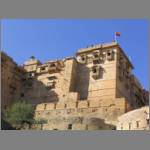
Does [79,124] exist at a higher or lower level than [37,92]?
lower

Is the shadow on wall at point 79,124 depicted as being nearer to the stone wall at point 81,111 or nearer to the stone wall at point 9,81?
the stone wall at point 81,111

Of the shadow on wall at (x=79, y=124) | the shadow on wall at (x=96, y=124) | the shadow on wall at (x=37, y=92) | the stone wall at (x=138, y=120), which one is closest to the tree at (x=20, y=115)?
the shadow on wall at (x=79, y=124)

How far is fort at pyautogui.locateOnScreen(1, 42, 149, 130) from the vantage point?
40159 millimetres

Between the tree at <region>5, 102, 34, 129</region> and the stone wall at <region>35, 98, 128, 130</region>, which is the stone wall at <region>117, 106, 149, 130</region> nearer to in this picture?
the stone wall at <region>35, 98, 128, 130</region>

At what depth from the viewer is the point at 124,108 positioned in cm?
3794

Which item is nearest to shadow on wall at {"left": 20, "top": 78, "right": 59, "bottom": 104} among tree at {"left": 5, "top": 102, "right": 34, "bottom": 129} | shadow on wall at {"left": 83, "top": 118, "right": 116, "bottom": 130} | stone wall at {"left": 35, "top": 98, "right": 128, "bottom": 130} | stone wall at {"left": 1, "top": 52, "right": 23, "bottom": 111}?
stone wall at {"left": 1, "top": 52, "right": 23, "bottom": 111}

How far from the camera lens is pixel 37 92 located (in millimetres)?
48781

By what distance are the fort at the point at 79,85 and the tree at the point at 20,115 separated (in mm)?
1063

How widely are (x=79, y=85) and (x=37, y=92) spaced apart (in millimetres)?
5737

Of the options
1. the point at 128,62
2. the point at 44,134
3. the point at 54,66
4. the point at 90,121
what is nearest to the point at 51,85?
the point at 54,66

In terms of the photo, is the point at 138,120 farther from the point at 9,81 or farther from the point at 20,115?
the point at 9,81

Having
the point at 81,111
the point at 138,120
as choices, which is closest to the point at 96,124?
the point at 138,120

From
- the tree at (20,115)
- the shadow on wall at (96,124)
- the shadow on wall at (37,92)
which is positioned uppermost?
the shadow on wall at (37,92)

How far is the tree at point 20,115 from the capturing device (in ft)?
123
